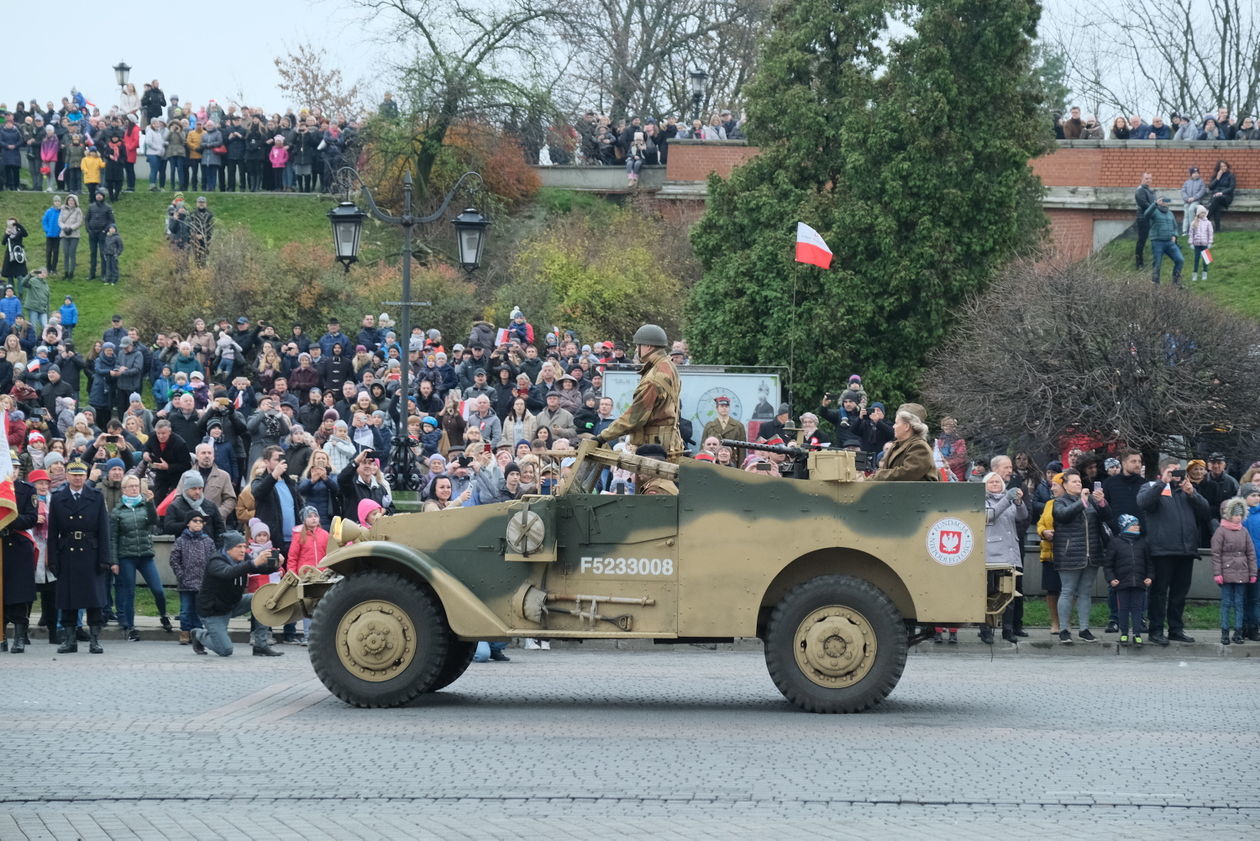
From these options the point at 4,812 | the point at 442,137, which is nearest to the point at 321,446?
the point at 4,812

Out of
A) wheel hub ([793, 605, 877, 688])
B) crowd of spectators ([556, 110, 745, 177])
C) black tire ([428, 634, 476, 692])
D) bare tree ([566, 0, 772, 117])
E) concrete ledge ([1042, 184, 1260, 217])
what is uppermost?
bare tree ([566, 0, 772, 117])

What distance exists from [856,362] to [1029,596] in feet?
34.0

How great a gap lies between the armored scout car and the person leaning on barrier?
1.61 feet

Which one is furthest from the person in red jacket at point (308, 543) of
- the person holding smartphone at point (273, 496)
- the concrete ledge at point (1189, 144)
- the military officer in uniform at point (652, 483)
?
the concrete ledge at point (1189, 144)

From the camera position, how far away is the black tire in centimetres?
1389

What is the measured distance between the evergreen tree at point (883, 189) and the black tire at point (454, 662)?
16.6 meters

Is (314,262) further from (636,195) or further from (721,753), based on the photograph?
(721,753)

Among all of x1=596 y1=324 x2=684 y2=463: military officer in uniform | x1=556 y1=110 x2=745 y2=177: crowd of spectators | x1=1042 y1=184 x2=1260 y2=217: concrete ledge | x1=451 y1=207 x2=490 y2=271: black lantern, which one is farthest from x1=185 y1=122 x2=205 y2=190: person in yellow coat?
x1=596 y1=324 x2=684 y2=463: military officer in uniform

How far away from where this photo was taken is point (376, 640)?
43.6 ft

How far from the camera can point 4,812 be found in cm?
953

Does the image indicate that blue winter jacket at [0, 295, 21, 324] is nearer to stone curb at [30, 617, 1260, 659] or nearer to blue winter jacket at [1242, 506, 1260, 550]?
stone curb at [30, 617, 1260, 659]

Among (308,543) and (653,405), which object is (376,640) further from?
(308,543)

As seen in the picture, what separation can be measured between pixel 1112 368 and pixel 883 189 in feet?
27.6

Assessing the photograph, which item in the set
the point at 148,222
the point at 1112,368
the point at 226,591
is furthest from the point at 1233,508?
the point at 148,222
